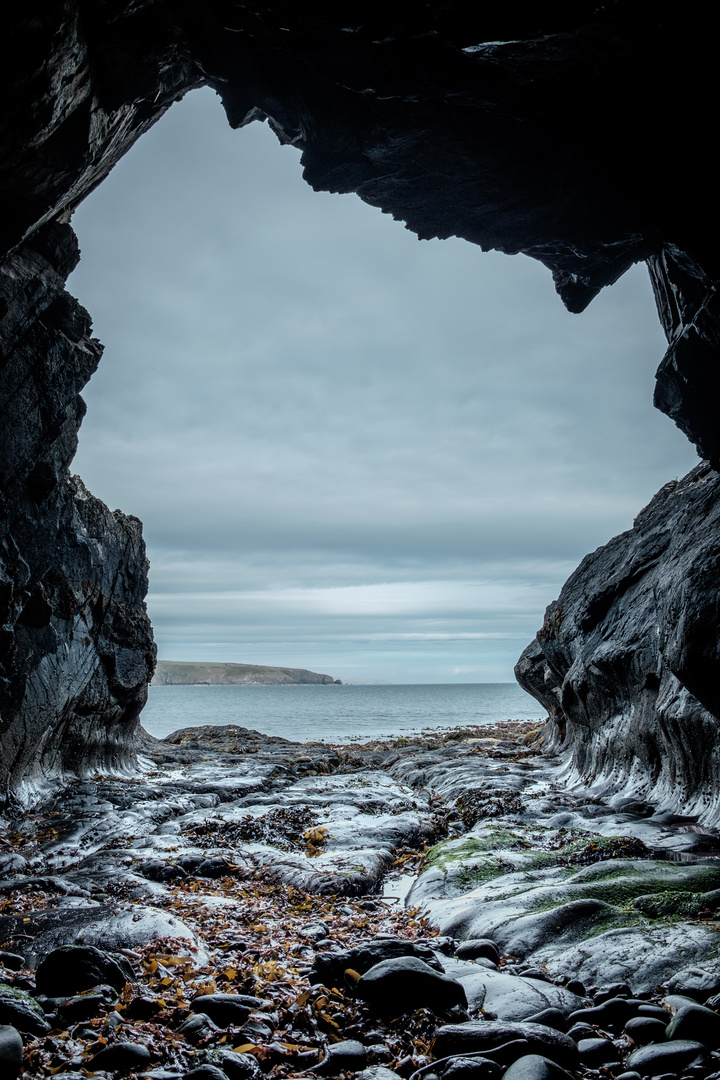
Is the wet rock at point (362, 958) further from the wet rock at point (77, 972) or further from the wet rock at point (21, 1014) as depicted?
the wet rock at point (21, 1014)

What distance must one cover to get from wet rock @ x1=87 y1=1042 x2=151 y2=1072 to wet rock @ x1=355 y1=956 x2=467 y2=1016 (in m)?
2.15

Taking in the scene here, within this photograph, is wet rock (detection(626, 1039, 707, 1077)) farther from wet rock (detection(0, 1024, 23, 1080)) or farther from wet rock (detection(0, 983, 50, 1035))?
wet rock (detection(0, 983, 50, 1035))

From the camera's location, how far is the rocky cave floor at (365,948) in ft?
14.8

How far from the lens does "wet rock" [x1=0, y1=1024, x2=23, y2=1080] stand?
3846mm

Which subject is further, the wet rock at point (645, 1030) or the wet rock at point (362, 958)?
the wet rock at point (362, 958)

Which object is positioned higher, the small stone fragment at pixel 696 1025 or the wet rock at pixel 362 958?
the small stone fragment at pixel 696 1025

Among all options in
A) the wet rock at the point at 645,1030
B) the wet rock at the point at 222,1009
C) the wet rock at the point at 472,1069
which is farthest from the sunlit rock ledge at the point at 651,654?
the wet rock at the point at 222,1009

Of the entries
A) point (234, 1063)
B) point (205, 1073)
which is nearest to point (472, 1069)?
point (234, 1063)

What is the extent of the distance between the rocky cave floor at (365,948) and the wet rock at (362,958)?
23mm

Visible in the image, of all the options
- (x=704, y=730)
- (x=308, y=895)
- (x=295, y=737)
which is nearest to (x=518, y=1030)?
(x=308, y=895)

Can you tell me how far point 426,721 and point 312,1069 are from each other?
80.6m

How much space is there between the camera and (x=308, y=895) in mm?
9656

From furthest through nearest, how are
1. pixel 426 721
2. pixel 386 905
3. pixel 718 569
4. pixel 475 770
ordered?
pixel 426 721 < pixel 475 770 < pixel 718 569 < pixel 386 905

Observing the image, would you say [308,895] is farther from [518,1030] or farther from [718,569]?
[718,569]
